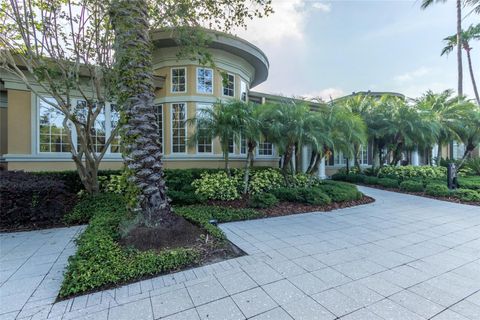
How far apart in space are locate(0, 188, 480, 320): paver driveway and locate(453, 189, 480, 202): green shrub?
13.8 ft

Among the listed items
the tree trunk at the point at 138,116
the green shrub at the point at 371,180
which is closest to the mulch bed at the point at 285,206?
the tree trunk at the point at 138,116

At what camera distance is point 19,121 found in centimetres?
802

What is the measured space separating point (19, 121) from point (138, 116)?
721 centimetres

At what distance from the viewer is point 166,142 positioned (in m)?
9.67

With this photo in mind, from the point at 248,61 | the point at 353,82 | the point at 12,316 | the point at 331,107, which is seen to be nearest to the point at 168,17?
the point at 248,61

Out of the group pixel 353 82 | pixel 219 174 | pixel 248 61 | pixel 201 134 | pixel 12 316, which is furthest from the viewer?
pixel 353 82

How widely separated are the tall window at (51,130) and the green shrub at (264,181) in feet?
23.0

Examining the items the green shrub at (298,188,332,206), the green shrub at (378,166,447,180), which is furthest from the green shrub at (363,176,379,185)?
the green shrub at (298,188,332,206)

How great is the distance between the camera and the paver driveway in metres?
2.33

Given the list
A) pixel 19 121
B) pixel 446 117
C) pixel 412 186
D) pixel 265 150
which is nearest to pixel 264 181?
pixel 265 150

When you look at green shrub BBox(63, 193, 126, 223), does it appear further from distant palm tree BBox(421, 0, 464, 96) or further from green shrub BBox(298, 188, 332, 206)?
distant palm tree BBox(421, 0, 464, 96)

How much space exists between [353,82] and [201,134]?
14280 millimetres

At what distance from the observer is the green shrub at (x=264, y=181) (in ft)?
26.1

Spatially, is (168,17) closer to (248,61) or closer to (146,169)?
(146,169)
